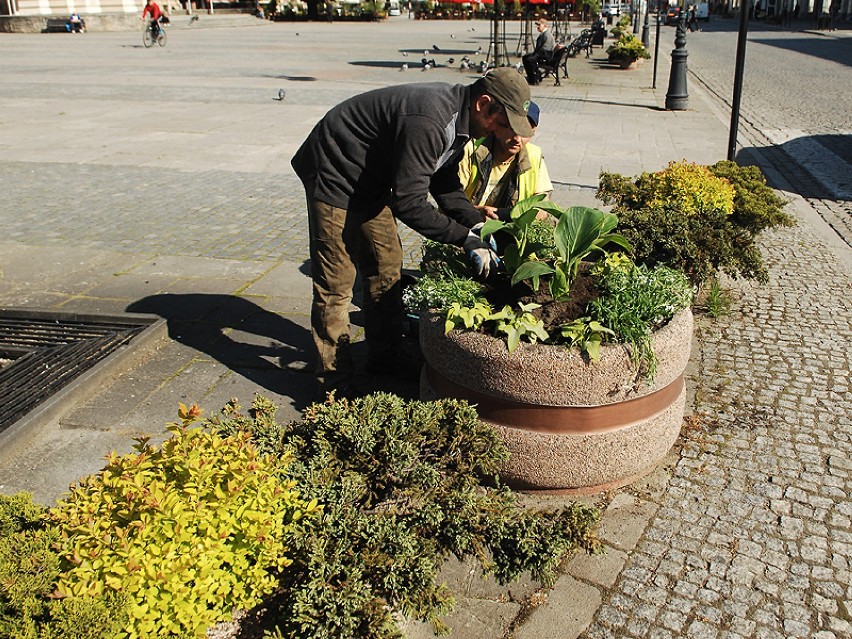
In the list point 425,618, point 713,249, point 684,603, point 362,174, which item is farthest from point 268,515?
→ point 713,249

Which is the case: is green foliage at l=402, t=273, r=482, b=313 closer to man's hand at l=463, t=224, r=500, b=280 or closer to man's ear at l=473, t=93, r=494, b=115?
man's hand at l=463, t=224, r=500, b=280

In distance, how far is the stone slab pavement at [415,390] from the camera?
309 cm

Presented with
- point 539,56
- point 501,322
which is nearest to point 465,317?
point 501,322

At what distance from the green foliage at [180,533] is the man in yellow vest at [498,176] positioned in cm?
262

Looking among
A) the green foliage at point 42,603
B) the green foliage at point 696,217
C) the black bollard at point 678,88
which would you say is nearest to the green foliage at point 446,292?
the green foliage at point 696,217

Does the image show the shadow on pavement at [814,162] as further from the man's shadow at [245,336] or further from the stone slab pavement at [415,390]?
the man's shadow at [245,336]

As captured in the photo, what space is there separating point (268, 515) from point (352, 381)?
231 cm

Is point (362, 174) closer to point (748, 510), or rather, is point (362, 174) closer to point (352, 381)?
point (352, 381)

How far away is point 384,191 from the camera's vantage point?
4.27 meters

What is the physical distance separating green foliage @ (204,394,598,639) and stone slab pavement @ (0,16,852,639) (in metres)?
0.40

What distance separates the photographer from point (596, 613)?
9.80ft

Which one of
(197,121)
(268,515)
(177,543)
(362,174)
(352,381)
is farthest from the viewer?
(197,121)

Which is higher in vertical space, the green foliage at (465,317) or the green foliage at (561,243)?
the green foliage at (561,243)

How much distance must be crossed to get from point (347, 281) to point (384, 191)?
56 centimetres
